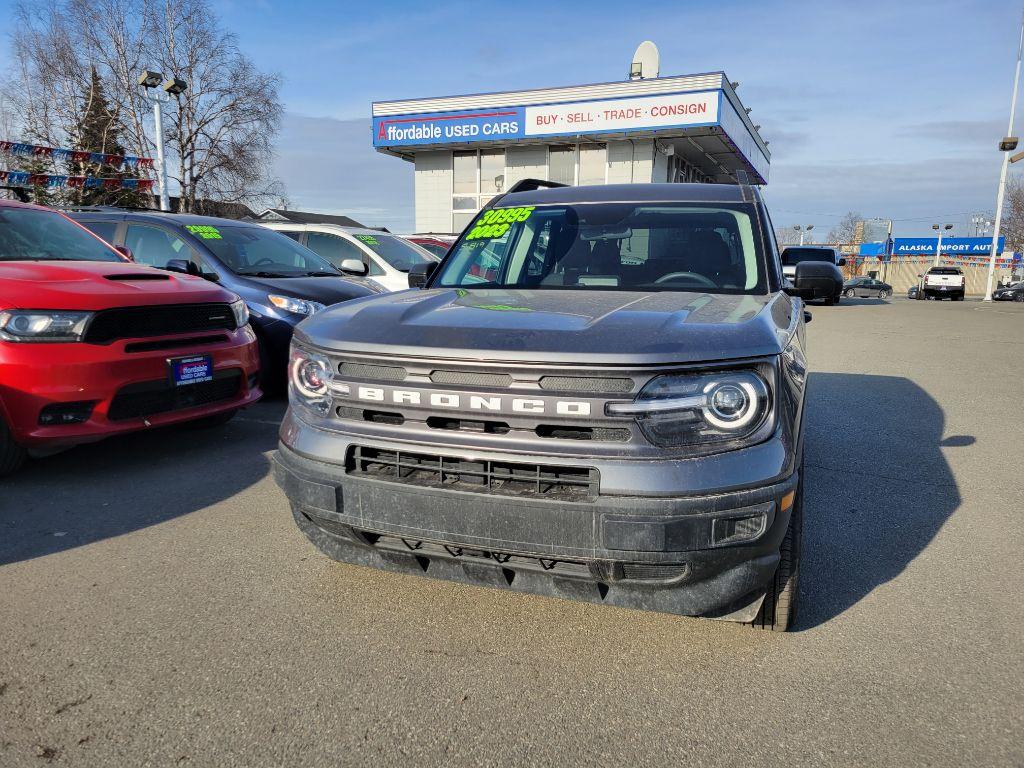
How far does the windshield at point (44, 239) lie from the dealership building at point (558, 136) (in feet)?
66.7

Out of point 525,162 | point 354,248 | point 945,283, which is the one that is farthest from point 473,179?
point 945,283

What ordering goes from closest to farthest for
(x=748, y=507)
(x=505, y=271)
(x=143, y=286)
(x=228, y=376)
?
(x=748, y=507) < (x=505, y=271) < (x=143, y=286) < (x=228, y=376)

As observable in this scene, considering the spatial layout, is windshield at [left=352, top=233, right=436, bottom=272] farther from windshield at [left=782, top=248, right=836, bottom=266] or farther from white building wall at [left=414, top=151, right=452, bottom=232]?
white building wall at [left=414, top=151, right=452, bottom=232]

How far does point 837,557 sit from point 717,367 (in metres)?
1.66

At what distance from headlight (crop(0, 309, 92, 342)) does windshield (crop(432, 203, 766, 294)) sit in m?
2.13

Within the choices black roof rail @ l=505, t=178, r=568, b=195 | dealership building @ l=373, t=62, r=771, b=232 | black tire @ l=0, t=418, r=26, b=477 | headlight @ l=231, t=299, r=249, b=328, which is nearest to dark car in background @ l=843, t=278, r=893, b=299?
dealership building @ l=373, t=62, r=771, b=232

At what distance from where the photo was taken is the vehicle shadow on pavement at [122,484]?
11.2 feet

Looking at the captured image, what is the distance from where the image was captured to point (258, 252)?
23.3ft

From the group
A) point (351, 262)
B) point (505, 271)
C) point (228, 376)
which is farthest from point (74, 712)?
point (351, 262)

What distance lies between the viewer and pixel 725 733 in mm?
1990

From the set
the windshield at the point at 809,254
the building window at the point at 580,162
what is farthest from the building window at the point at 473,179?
the windshield at the point at 809,254

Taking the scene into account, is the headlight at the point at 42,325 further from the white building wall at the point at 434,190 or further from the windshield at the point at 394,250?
the white building wall at the point at 434,190

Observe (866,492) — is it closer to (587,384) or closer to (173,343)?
(587,384)

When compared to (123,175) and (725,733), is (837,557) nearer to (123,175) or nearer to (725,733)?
(725,733)
